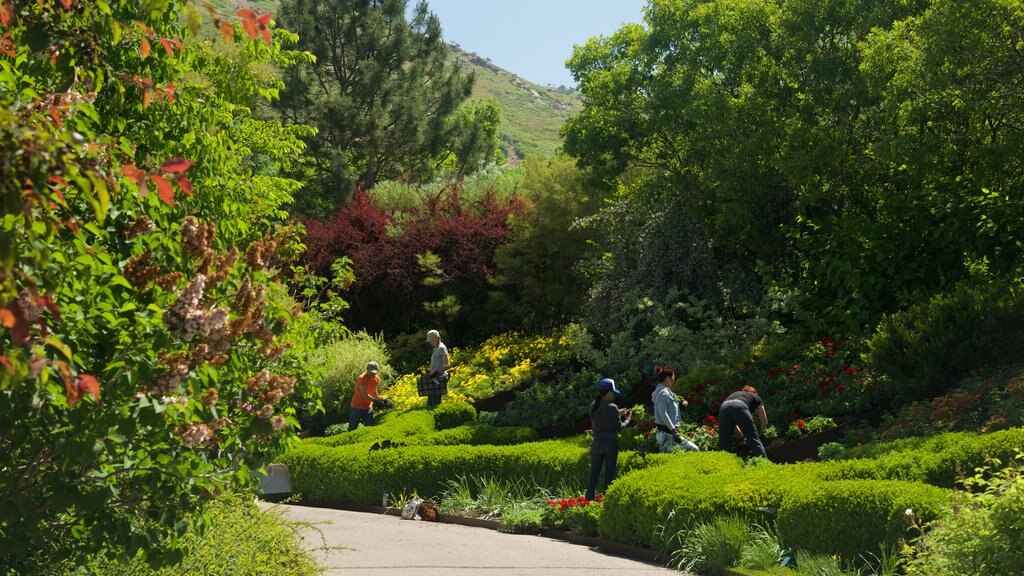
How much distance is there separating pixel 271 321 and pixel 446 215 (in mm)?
23713

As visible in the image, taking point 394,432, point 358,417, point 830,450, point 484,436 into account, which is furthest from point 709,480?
point 358,417

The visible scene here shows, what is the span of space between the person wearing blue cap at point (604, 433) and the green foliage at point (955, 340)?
425cm

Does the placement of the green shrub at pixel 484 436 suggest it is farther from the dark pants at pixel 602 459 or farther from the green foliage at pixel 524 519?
the dark pants at pixel 602 459

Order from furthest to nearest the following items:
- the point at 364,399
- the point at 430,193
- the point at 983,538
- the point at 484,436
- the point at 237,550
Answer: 1. the point at 430,193
2. the point at 364,399
3. the point at 484,436
4. the point at 237,550
5. the point at 983,538

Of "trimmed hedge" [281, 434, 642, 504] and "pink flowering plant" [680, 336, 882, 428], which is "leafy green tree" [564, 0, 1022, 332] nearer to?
"pink flowering plant" [680, 336, 882, 428]

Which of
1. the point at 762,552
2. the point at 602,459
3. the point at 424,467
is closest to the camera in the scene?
the point at 762,552

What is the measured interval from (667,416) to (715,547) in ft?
12.8

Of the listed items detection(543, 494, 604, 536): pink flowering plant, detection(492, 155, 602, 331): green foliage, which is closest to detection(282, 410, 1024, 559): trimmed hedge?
detection(543, 494, 604, 536): pink flowering plant

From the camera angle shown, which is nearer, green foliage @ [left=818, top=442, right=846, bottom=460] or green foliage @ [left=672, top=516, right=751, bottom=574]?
green foliage @ [left=672, top=516, right=751, bottom=574]

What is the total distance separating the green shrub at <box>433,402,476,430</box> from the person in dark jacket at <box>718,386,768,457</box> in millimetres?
6601

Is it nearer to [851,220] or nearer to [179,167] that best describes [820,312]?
[851,220]

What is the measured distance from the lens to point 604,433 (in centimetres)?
1253

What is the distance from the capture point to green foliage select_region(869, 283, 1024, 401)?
13.9 metres

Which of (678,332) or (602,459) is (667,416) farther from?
(678,332)
